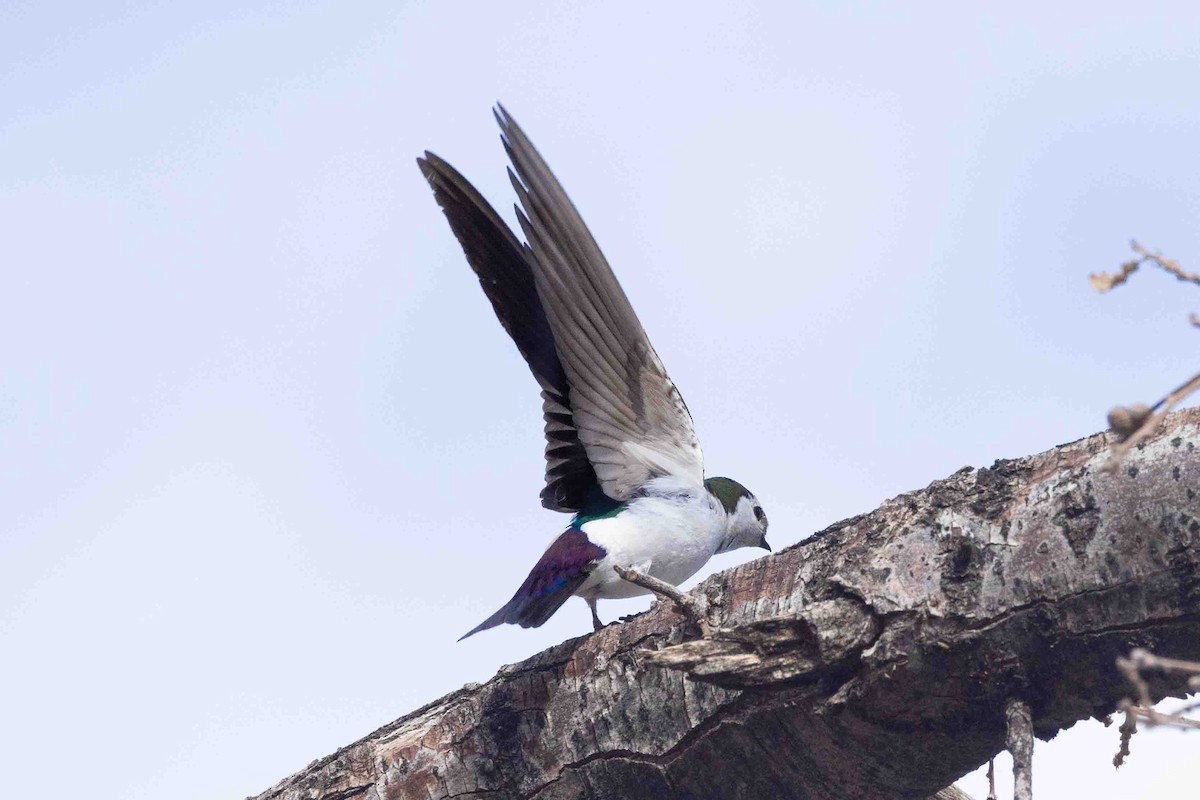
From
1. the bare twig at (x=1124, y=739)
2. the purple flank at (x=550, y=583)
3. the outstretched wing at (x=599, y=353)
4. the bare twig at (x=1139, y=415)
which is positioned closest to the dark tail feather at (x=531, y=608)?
the purple flank at (x=550, y=583)

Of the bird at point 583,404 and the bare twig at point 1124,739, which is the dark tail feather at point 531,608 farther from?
the bare twig at point 1124,739

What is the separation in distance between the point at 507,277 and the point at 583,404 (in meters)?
0.59

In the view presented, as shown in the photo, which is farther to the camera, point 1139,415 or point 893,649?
point 893,649

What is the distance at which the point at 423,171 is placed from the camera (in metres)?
5.25

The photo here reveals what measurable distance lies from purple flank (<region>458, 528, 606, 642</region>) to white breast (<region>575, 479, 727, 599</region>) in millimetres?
56

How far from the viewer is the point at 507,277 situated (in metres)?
5.34

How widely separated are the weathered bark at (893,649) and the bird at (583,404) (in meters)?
0.93

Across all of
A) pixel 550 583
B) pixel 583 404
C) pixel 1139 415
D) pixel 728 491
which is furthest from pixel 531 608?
pixel 1139 415

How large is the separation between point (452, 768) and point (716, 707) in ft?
3.16

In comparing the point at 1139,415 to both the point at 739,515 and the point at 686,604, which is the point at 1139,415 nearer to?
the point at 686,604

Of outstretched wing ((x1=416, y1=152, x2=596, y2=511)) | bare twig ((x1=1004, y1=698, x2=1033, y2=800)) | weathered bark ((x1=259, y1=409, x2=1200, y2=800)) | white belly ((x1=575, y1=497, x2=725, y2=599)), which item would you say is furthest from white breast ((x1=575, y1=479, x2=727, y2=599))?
bare twig ((x1=1004, y1=698, x2=1033, y2=800))

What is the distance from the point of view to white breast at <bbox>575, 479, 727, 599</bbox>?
206 inches

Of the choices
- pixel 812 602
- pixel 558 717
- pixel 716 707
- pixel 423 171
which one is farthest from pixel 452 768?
pixel 423 171

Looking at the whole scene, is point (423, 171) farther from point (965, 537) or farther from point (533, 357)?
point (965, 537)
